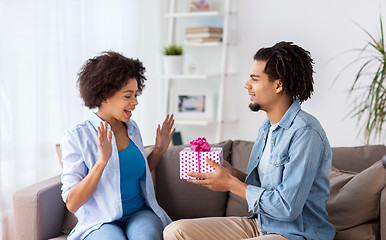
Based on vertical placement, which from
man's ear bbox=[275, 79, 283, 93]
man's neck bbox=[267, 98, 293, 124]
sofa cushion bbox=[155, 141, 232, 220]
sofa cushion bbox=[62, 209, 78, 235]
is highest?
man's ear bbox=[275, 79, 283, 93]

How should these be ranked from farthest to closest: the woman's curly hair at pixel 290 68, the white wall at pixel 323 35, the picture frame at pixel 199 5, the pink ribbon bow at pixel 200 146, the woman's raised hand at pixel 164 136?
the picture frame at pixel 199 5
the white wall at pixel 323 35
the woman's raised hand at pixel 164 136
the pink ribbon bow at pixel 200 146
the woman's curly hair at pixel 290 68

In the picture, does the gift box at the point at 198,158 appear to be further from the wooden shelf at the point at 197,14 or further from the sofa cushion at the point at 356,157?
the wooden shelf at the point at 197,14

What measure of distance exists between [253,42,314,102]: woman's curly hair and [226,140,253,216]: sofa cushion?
71 cm

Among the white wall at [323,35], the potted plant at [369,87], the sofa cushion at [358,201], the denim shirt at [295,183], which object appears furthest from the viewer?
the white wall at [323,35]

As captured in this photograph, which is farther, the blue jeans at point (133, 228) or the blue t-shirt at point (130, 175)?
the blue t-shirt at point (130, 175)

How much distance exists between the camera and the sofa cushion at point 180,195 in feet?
8.68

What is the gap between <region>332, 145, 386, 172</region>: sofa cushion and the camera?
101 inches

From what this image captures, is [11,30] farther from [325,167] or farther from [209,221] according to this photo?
[325,167]

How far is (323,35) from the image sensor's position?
372 centimetres

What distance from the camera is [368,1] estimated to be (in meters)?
3.52

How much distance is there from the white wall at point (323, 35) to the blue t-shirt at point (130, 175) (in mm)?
1860

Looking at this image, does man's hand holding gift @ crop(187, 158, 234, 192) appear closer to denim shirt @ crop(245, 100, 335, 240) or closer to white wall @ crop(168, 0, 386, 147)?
denim shirt @ crop(245, 100, 335, 240)

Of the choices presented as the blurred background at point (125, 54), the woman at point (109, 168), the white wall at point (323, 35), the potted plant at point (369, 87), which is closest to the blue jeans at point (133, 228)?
the woman at point (109, 168)

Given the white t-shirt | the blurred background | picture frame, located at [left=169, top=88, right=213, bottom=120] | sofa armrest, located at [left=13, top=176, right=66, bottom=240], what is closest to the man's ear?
the white t-shirt
